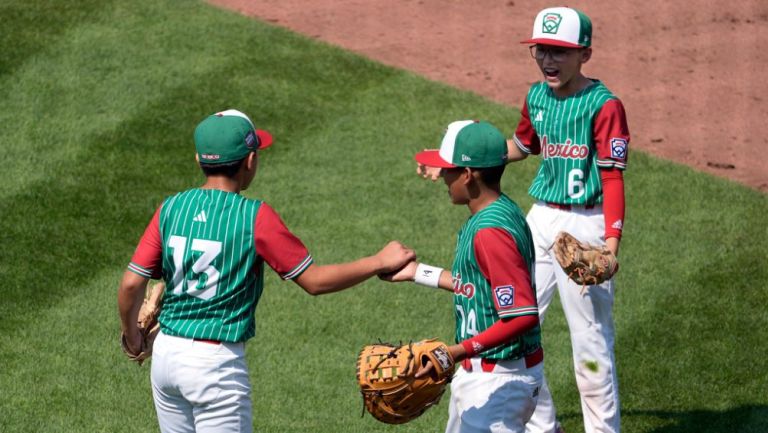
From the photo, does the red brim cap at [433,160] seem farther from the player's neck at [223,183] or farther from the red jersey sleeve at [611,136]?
A: the red jersey sleeve at [611,136]

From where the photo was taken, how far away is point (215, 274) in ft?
16.8

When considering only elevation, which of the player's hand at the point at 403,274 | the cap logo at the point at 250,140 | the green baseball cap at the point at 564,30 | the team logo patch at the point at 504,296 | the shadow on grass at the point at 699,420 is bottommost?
the shadow on grass at the point at 699,420

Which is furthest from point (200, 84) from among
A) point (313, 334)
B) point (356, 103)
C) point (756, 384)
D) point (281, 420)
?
point (756, 384)

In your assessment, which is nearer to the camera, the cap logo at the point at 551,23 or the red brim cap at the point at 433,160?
the red brim cap at the point at 433,160

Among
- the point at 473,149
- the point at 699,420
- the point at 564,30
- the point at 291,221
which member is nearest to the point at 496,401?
the point at 473,149

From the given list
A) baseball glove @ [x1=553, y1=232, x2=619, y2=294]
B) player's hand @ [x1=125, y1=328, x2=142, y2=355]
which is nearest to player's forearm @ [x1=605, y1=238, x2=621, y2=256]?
baseball glove @ [x1=553, y1=232, x2=619, y2=294]

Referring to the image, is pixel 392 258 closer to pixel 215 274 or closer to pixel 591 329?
pixel 215 274

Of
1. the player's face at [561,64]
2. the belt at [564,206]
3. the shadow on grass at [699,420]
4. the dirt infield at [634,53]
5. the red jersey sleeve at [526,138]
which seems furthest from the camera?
the dirt infield at [634,53]

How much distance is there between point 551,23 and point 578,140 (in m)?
0.64

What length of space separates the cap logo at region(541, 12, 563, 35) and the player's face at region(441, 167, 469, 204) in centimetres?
136

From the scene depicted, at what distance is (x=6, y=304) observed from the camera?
8070 millimetres

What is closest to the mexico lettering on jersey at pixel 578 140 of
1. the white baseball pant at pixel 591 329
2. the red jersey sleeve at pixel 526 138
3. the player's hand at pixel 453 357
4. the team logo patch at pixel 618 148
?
the team logo patch at pixel 618 148

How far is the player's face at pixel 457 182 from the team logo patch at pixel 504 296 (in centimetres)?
52

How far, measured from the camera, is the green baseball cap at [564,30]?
6.31 meters
